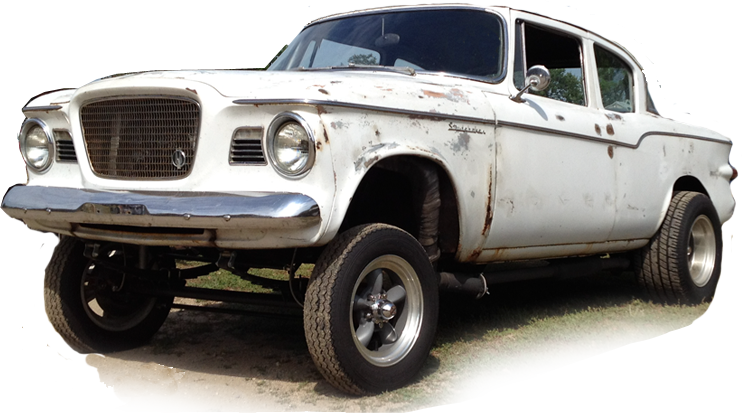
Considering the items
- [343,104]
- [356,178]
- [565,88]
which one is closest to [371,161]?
[356,178]

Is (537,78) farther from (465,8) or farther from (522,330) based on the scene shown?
(522,330)

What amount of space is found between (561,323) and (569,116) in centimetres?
143

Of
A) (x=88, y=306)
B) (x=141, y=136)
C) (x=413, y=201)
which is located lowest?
(x=88, y=306)

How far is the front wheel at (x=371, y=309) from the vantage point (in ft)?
12.0

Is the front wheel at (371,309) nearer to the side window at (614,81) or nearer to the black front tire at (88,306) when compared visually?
the black front tire at (88,306)

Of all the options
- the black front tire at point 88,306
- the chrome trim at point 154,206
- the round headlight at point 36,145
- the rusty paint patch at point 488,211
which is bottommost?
the black front tire at point 88,306

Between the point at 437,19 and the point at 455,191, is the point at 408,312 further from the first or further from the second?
the point at 437,19

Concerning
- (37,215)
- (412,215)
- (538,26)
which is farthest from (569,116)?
(37,215)

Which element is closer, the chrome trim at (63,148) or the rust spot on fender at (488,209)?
the chrome trim at (63,148)

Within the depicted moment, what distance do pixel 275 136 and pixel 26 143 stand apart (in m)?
1.74

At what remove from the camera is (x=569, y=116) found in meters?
5.38

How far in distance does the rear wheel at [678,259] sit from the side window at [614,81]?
0.93 meters

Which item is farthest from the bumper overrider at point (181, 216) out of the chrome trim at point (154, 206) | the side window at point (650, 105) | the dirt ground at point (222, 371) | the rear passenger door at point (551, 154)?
the side window at point (650, 105)

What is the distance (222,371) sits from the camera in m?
4.36
